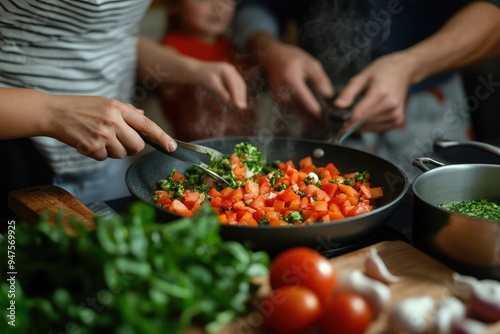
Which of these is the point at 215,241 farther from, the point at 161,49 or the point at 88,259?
the point at 161,49

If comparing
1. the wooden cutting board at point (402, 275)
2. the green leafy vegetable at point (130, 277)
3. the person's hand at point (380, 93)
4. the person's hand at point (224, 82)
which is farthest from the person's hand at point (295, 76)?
the green leafy vegetable at point (130, 277)

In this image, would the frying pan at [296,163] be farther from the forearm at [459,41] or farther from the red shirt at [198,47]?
the red shirt at [198,47]

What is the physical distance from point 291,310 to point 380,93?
4.11 feet

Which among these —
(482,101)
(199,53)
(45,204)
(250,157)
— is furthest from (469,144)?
(199,53)

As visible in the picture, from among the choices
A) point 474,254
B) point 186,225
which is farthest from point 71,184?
point 474,254

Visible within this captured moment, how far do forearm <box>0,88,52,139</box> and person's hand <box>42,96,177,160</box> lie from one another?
1cm

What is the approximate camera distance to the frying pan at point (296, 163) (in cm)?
117

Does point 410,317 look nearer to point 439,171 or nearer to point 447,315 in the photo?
point 447,315

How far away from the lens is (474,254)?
1160 mm

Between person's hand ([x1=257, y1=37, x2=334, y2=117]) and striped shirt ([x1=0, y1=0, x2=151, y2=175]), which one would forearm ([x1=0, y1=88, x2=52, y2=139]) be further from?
person's hand ([x1=257, y1=37, x2=334, y2=117])

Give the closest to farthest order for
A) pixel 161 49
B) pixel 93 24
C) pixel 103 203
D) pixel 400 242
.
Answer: pixel 400 242
pixel 103 203
pixel 93 24
pixel 161 49

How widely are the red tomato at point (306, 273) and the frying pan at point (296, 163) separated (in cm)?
9

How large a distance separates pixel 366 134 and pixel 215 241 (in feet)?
5.29

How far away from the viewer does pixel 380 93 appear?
2025 millimetres
